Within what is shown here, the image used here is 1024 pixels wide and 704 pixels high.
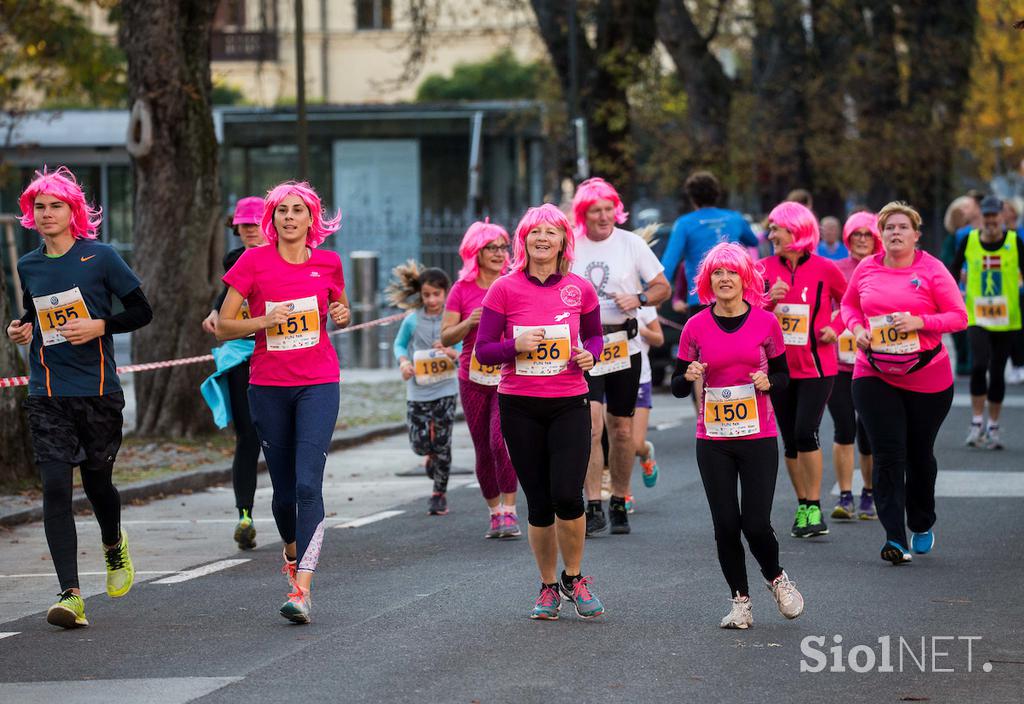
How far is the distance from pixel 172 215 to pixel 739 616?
31.4 feet

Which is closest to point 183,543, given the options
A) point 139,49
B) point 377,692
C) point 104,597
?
point 104,597

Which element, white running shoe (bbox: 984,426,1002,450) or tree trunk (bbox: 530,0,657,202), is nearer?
white running shoe (bbox: 984,426,1002,450)

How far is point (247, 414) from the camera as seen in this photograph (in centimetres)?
1025

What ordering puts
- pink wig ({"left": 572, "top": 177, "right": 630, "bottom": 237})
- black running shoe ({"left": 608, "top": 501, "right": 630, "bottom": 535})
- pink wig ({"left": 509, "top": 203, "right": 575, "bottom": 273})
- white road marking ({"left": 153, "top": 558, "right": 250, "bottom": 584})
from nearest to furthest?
pink wig ({"left": 509, "top": 203, "right": 575, "bottom": 273}), white road marking ({"left": 153, "top": 558, "right": 250, "bottom": 584}), pink wig ({"left": 572, "top": 177, "right": 630, "bottom": 237}), black running shoe ({"left": 608, "top": 501, "right": 630, "bottom": 535})

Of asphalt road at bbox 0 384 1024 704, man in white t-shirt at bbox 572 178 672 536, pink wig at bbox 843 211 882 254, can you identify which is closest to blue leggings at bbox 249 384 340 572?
asphalt road at bbox 0 384 1024 704

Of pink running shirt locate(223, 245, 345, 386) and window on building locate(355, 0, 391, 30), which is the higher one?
window on building locate(355, 0, 391, 30)

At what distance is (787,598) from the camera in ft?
25.2

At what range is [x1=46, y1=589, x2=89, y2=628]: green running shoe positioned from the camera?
7855mm

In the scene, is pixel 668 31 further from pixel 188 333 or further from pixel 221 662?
pixel 221 662

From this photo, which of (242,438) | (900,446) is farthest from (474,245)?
(900,446)

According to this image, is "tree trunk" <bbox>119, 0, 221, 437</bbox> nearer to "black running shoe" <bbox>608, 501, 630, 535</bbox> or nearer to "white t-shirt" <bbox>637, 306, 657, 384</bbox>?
"white t-shirt" <bbox>637, 306, 657, 384</bbox>

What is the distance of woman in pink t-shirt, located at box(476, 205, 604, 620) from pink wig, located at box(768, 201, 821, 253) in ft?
8.09

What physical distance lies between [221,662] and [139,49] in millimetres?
9914

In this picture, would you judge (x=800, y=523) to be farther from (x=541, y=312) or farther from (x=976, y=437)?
(x=976, y=437)
